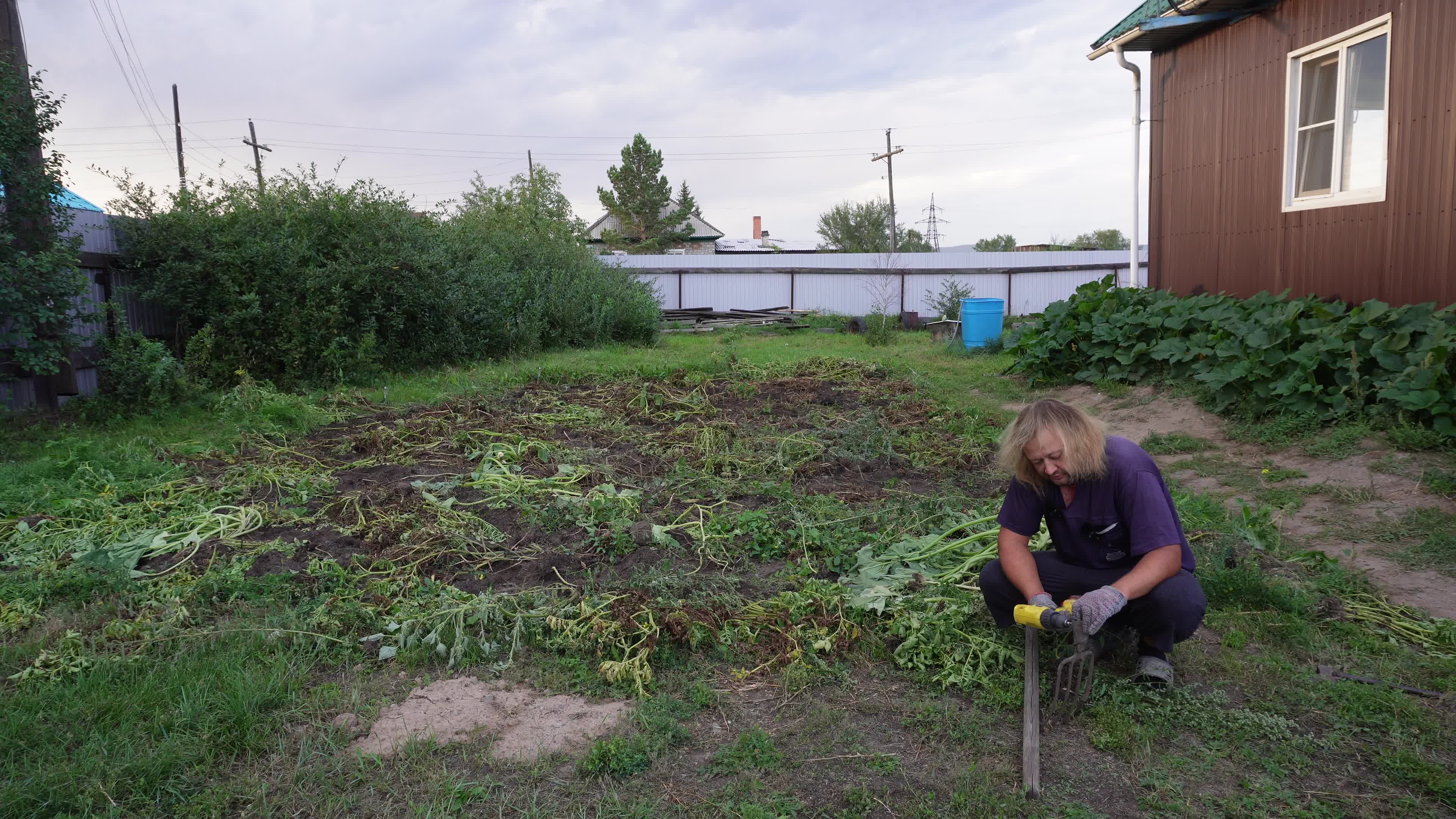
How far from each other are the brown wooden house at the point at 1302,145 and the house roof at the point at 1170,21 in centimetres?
2

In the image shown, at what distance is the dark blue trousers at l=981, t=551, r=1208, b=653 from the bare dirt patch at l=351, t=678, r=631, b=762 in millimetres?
1487

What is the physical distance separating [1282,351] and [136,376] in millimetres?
10126

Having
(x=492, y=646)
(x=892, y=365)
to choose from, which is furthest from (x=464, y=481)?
(x=892, y=365)

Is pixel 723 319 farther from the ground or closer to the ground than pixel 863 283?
closer to the ground

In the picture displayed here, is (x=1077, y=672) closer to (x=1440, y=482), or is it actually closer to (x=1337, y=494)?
(x=1337, y=494)

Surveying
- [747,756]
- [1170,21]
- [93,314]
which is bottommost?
[747,756]

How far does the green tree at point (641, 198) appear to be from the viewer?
163 feet

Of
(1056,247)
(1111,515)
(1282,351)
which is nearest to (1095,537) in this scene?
(1111,515)

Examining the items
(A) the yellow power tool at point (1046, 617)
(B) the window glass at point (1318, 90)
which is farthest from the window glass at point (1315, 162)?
(A) the yellow power tool at point (1046, 617)

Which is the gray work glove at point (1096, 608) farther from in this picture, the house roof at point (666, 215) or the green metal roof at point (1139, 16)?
the house roof at point (666, 215)

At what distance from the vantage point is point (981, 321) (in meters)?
13.9

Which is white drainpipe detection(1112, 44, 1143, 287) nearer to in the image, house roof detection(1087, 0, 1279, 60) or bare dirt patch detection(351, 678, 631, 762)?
house roof detection(1087, 0, 1279, 60)

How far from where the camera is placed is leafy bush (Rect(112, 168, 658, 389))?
9.75m

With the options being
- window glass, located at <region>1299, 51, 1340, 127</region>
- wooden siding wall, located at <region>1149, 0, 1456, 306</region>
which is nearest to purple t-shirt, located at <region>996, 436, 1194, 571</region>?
wooden siding wall, located at <region>1149, 0, 1456, 306</region>
